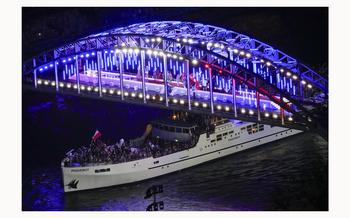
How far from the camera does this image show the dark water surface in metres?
44.0

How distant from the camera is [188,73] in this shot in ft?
157

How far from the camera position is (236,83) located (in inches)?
1980

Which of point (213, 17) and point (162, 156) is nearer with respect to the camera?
point (162, 156)

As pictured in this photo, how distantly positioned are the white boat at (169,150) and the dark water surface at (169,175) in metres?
0.48

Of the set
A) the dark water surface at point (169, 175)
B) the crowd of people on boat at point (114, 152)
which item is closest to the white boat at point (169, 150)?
the crowd of people on boat at point (114, 152)

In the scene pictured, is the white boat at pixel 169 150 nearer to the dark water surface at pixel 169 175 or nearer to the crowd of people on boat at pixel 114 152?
the crowd of people on boat at pixel 114 152

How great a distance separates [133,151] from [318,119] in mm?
9300

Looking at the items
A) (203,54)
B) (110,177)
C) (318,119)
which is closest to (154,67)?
(203,54)

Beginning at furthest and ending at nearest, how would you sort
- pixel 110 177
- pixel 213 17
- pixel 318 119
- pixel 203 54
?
pixel 213 17 → pixel 203 54 → pixel 110 177 → pixel 318 119

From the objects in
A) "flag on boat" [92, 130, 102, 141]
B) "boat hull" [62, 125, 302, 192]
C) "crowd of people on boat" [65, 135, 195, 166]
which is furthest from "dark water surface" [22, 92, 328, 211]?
"flag on boat" [92, 130, 102, 141]

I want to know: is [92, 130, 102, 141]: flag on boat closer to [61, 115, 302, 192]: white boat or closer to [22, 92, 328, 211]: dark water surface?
[61, 115, 302, 192]: white boat

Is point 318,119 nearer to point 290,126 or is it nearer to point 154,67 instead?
point 290,126

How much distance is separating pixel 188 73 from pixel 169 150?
411cm

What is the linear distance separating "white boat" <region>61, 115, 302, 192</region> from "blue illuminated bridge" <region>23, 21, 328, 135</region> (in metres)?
1.68
